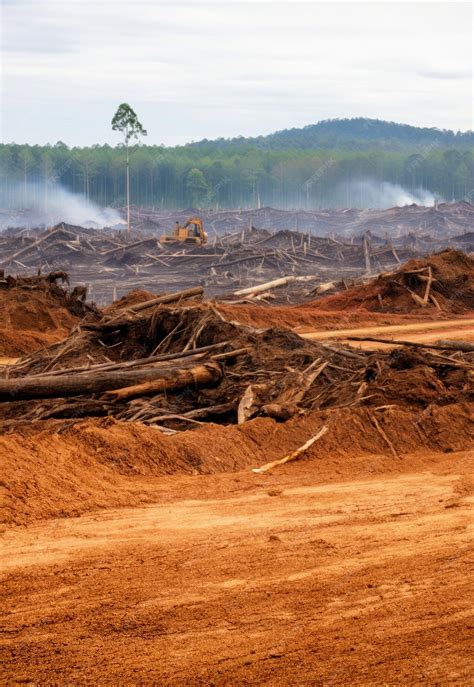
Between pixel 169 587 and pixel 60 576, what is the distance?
86 cm

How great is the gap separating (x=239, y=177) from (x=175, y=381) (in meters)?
149

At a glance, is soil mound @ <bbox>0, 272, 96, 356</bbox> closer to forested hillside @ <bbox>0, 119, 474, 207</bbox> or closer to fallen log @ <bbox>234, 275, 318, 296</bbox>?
fallen log @ <bbox>234, 275, 318, 296</bbox>

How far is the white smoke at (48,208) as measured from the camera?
409ft

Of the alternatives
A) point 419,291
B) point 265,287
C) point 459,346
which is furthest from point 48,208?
point 459,346

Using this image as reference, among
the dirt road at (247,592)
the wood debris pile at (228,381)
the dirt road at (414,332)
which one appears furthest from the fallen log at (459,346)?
the dirt road at (414,332)

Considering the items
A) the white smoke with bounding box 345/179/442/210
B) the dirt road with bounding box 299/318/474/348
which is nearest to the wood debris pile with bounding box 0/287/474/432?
the dirt road with bounding box 299/318/474/348

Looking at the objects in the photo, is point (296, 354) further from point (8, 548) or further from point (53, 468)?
point (8, 548)

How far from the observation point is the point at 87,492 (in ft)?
32.4

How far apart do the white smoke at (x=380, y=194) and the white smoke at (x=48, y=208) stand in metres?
49.4

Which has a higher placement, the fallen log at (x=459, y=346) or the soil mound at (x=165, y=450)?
the fallen log at (x=459, y=346)

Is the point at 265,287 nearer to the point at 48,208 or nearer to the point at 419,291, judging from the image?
the point at 419,291

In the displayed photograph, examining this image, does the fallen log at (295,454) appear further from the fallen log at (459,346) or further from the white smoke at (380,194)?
the white smoke at (380,194)

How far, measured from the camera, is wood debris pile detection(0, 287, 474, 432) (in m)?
13.2

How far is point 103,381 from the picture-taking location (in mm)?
13492
